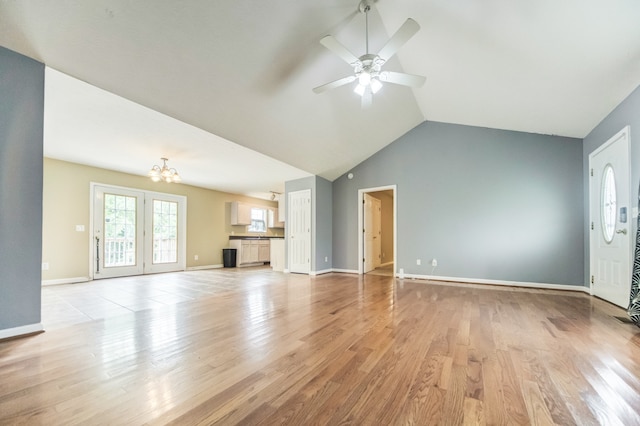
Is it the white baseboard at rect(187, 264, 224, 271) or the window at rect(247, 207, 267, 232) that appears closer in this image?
the white baseboard at rect(187, 264, 224, 271)

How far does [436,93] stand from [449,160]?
5.17 ft

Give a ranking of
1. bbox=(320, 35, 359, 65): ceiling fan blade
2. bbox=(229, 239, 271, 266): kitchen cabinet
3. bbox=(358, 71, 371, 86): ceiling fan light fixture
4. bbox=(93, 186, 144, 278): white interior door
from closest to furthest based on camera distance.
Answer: bbox=(320, 35, 359, 65): ceiling fan blade → bbox=(358, 71, 371, 86): ceiling fan light fixture → bbox=(93, 186, 144, 278): white interior door → bbox=(229, 239, 271, 266): kitchen cabinet

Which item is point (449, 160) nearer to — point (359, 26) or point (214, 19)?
point (359, 26)

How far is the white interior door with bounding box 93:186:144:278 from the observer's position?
5.59 m

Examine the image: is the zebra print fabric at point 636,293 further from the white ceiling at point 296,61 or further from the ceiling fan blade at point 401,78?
the ceiling fan blade at point 401,78

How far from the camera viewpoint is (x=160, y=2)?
6.81ft

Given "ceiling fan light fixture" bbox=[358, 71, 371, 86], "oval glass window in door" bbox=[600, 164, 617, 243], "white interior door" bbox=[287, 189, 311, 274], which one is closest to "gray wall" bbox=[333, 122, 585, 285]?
"oval glass window in door" bbox=[600, 164, 617, 243]

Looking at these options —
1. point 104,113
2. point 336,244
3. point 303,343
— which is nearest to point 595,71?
point 303,343

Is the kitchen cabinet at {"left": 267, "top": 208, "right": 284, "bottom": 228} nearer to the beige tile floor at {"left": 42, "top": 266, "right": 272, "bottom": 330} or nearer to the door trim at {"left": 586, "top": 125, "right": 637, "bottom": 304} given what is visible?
the beige tile floor at {"left": 42, "top": 266, "right": 272, "bottom": 330}

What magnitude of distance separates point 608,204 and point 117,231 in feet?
28.7

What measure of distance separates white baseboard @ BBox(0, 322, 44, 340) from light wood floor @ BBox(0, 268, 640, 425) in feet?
0.37

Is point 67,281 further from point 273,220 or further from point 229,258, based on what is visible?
point 273,220

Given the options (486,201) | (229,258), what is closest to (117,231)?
A: (229,258)

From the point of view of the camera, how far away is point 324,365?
1839mm
